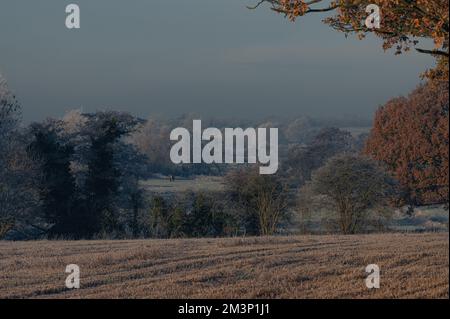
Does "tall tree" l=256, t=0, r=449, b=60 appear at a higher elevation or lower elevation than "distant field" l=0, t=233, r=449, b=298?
higher

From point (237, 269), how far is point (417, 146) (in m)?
37.7

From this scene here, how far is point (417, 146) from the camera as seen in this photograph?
51.2 meters

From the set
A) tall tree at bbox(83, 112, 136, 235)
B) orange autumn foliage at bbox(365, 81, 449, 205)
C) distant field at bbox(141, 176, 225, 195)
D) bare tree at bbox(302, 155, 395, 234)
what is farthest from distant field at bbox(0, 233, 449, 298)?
orange autumn foliage at bbox(365, 81, 449, 205)

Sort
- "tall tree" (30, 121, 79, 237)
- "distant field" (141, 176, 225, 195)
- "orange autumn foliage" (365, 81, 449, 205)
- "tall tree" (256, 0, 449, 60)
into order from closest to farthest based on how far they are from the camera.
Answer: "tall tree" (256, 0, 449, 60) < "tall tree" (30, 121, 79, 237) < "orange autumn foliage" (365, 81, 449, 205) < "distant field" (141, 176, 225, 195)

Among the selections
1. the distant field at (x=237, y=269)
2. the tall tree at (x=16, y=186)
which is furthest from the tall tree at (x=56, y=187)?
the distant field at (x=237, y=269)

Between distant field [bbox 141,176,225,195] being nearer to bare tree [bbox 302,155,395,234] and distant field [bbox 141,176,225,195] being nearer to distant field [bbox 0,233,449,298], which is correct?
bare tree [bbox 302,155,395,234]

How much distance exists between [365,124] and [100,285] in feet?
259

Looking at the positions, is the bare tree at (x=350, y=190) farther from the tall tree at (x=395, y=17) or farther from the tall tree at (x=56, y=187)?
the tall tree at (x=395, y=17)

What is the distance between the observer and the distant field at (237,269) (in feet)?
42.6

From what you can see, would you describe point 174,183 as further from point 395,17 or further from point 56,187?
point 395,17

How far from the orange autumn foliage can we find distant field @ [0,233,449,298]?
97.2 feet

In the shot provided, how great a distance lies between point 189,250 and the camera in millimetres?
20328

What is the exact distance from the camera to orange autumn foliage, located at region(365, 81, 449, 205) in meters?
50.4
